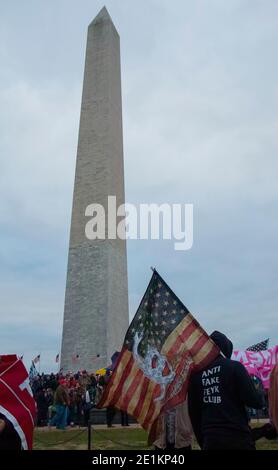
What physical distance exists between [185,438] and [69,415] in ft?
37.9

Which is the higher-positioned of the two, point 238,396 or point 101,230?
point 101,230

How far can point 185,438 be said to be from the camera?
5754mm

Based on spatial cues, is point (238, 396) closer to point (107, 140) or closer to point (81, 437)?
point (81, 437)

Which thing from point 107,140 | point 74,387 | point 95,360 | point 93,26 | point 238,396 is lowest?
point 238,396

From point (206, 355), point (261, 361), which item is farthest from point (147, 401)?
point (261, 361)

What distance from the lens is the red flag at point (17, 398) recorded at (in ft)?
17.3

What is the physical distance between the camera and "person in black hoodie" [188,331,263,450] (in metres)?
4.32

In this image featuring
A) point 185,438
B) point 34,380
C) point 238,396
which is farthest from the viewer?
point 34,380

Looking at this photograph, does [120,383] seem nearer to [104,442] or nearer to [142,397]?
[142,397]

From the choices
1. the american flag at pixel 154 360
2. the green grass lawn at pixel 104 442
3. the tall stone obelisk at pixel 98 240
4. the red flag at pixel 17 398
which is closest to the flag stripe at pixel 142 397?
the american flag at pixel 154 360

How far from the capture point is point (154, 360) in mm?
5773

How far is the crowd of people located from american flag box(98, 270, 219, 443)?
9.16m

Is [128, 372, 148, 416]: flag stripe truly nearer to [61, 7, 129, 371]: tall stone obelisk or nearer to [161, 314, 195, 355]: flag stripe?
[161, 314, 195, 355]: flag stripe

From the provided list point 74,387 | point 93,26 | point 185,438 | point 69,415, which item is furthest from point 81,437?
point 93,26
